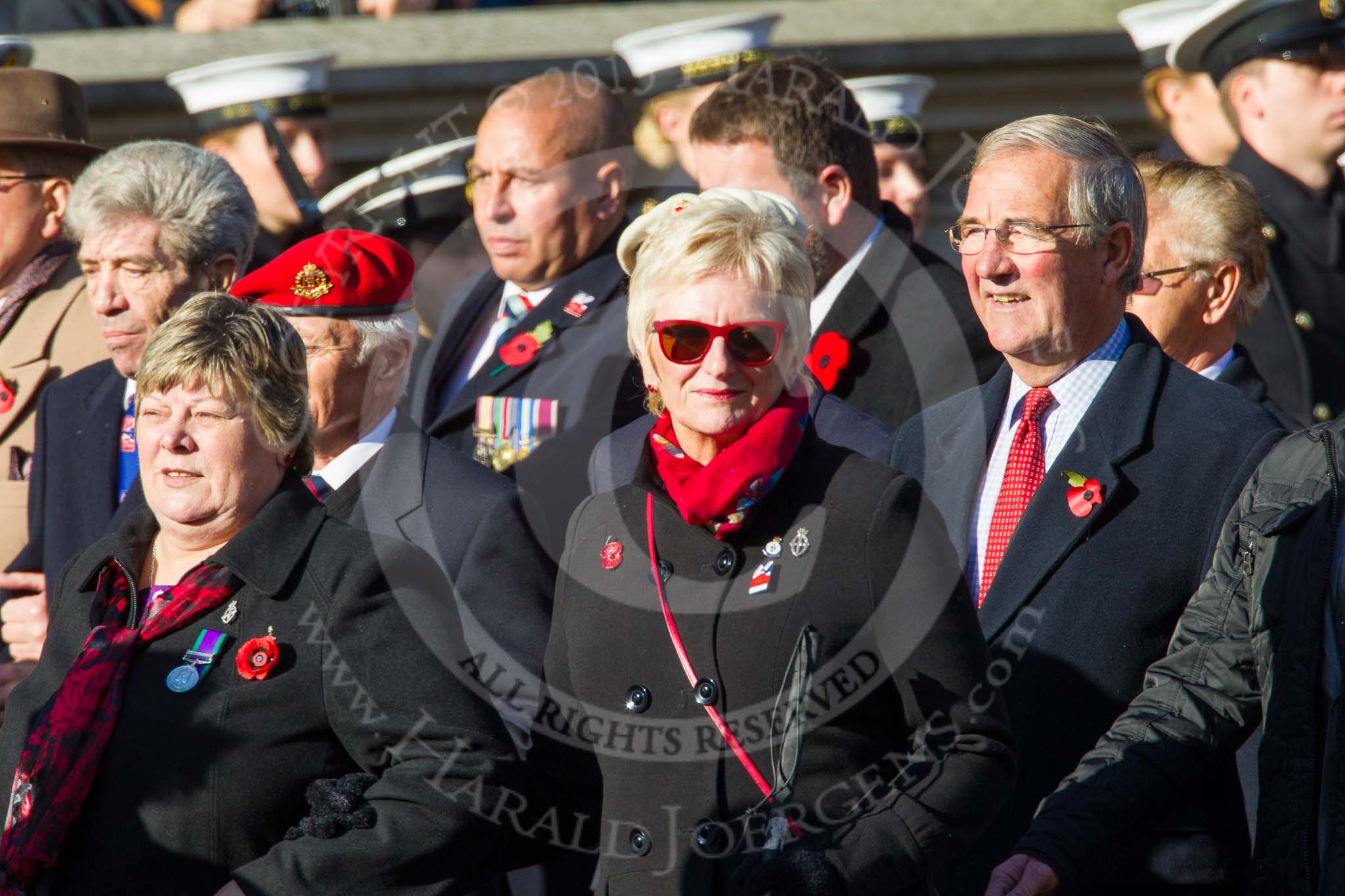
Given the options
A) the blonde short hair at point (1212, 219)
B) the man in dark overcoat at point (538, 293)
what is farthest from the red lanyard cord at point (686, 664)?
the blonde short hair at point (1212, 219)

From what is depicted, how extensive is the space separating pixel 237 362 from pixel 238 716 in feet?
2.13

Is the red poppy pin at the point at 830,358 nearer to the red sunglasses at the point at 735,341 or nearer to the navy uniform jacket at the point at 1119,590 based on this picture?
the navy uniform jacket at the point at 1119,590

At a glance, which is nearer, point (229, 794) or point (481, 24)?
point (229, 794)

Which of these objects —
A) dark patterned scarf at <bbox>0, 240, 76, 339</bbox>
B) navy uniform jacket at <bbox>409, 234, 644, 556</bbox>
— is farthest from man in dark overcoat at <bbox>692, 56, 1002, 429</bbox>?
dark patterned scarf at <bbox>0, 240, 76, 339</bbox>

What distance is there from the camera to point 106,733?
3018 mm

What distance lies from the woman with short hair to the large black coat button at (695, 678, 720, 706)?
414 millimetres

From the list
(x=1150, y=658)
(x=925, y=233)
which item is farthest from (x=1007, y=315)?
(x=925, y=233)

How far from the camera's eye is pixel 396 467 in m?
3.84

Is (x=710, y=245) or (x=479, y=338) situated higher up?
(x=710, y=245)

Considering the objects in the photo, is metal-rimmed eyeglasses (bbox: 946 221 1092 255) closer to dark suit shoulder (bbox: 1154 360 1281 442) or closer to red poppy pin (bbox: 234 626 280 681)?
dark suit shoulder (bbox: 1154 360 1281 442)

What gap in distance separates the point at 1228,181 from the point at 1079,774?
193 centimetres

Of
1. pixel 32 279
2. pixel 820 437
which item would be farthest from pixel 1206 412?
pixel 32 279

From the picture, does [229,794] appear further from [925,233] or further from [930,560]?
[925,233]

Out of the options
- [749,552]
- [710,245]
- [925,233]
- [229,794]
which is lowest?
[925,233]
